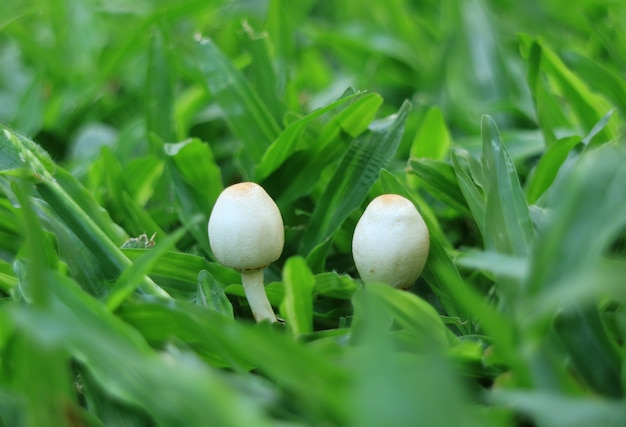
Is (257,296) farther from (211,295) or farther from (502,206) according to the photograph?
Result: (502,206)

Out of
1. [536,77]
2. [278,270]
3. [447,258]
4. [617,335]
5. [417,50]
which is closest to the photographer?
[617,335]

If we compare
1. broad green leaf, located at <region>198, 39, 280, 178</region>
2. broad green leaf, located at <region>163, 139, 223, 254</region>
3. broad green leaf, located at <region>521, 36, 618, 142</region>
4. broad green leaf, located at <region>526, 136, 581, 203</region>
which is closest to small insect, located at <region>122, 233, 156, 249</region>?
broad green leaf, located at <region>163, 139, 223, 254</region>

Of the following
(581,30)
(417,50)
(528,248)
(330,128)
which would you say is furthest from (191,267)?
(581,30)

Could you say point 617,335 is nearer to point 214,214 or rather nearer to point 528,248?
point 528,248

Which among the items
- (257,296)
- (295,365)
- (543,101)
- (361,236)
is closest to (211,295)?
(257,296)

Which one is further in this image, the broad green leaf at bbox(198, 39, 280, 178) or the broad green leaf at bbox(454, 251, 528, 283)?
the broad green leaf at bbox(198, 39, 280, 178)

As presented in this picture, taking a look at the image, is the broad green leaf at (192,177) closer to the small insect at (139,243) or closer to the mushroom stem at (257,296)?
the small insect at (139,243)

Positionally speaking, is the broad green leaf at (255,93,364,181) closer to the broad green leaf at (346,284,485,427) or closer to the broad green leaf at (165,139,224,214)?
the broad green leaf at (165,139,224,214)
